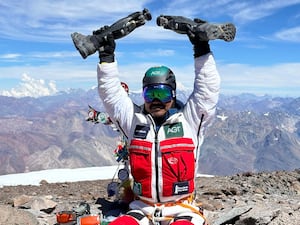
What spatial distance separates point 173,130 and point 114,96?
819 millimetres

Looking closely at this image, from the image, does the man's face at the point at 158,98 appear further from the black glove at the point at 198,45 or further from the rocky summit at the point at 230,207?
the rocky summit at the point at 230,207

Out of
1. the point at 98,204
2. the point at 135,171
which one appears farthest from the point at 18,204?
the point at 135,171

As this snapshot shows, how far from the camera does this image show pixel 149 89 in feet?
15.5

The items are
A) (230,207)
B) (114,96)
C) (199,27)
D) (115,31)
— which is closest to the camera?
(199,27)

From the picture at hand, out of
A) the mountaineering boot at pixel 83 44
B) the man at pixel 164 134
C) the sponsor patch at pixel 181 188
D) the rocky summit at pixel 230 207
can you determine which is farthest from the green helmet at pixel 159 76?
the rocky summit at pixel 230 207

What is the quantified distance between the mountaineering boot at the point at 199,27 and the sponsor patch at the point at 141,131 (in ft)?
3.72

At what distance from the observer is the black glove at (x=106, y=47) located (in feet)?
15.1

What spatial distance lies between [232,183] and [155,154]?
8.18 meters

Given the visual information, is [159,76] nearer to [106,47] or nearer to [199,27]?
[106,47]

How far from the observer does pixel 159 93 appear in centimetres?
467

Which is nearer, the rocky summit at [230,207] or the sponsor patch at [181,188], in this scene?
the sponsor patch at [181,188]

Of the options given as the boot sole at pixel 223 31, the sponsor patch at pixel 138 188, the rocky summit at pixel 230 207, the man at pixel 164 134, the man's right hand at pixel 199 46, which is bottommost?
the rocky summit at pixel 230 207

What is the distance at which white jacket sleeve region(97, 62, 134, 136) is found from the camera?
15.3 ft

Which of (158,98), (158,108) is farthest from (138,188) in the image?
(158,98)
